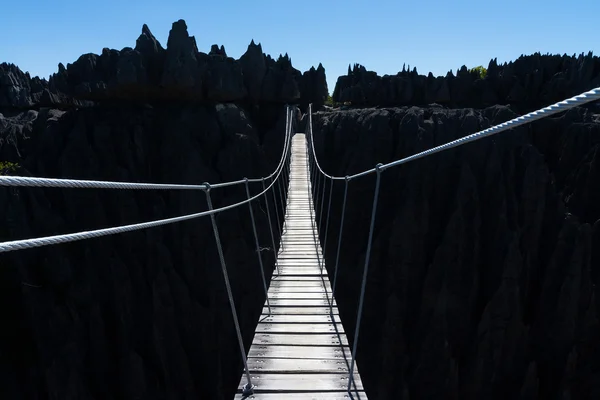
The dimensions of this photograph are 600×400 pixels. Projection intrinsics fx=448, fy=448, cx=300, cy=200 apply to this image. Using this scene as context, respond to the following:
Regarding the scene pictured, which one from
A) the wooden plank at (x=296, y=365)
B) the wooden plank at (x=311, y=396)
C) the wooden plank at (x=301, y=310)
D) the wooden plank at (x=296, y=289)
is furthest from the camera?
the wooden plank at (x=296, y=289)

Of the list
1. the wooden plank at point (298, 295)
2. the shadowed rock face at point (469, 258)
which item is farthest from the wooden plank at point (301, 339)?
the shadowed rock face at point (469, 258)

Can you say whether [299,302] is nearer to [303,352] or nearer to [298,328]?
[298,328]

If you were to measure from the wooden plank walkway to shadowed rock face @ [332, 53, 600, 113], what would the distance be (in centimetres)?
1946

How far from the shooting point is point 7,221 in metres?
14.7

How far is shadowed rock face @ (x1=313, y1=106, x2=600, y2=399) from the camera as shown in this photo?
11.1m

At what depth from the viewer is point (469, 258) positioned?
13023 millimetres

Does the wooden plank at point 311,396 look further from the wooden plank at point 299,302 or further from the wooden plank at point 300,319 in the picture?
the wooden plank at point 299,302

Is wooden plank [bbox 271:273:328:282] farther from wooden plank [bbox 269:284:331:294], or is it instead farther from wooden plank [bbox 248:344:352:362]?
wooden plank [bbox 248:344:352:362]

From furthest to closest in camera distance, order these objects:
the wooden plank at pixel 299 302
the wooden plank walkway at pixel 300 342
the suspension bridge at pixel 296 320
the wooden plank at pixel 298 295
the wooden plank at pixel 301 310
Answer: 1. the wooden plank at pixel 298 295
2. the wooden plank at pixel 299 302
3. the wooden plank at pixel 301 310
4. the wooden plank walkway at pixel 300 342
5. the suspension bridge at pixel 296 320

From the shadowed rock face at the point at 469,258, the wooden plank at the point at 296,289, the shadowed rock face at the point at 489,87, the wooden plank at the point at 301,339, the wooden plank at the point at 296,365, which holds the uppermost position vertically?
the shadowed rock face at the point at 489,87

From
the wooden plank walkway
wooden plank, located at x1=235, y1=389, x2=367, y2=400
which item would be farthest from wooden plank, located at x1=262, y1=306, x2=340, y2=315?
wooden plank, located at x1=235, y1=389, x2=367, y2=400

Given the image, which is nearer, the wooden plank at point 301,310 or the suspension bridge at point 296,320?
the suspension bridge at point 296,320

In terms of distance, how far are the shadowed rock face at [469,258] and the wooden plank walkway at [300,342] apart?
7.21 metres

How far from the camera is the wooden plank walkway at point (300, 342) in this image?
8.22 feet
